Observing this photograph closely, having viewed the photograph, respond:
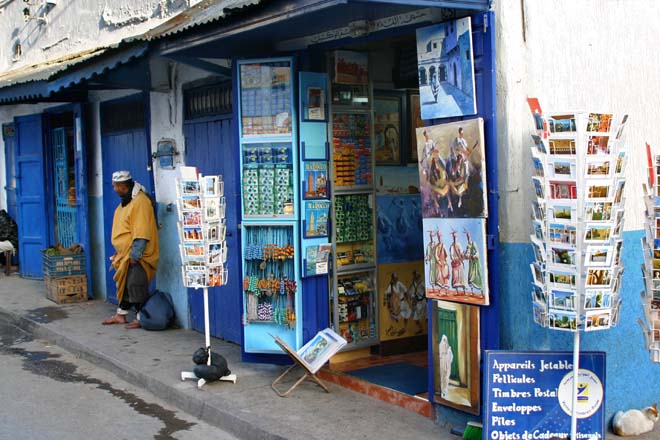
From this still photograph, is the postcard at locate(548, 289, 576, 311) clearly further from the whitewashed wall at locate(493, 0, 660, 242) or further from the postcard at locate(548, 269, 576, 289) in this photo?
the whitewashed wall at locate(493, 0, 660, 242)

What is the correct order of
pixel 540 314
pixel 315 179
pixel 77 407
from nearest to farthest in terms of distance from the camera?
pixel 540 314, pixel 77 407, pixel 315 179

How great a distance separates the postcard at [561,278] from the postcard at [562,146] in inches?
26.8

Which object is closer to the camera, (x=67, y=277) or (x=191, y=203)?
(x=191, y=203)

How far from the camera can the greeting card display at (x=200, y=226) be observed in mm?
6754

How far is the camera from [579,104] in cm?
554

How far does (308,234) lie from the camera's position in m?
7.15

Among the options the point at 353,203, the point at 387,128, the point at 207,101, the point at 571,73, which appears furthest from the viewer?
the point at 207,101

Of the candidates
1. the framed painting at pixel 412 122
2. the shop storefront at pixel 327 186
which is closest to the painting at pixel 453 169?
the shop storefront at pixel 327 186

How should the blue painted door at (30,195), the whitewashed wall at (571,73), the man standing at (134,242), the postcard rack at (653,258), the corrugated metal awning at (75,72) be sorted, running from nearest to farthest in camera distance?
1. the postcard rack at (653,258)
2. the whitewashed wall at (571,73)
3. the corrugated metal awning at (75,72)
4. the man standing at (134,242)
5. the blue painted door at (30,195)

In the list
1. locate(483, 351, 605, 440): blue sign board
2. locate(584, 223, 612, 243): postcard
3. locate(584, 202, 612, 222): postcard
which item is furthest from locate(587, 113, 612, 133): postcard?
locate(483, 351, 605, 440): blue sign board

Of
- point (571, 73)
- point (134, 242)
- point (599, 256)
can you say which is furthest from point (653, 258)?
point (134, 242)

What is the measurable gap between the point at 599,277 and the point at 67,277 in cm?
839

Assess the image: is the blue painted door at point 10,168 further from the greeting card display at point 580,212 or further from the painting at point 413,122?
the greeting card display at point 580,212

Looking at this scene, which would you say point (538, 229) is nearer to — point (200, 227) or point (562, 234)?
point (562, 234)
